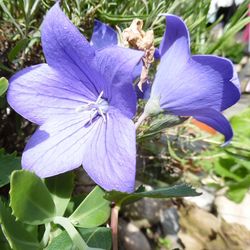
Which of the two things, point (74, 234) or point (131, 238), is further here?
point (131, 238)

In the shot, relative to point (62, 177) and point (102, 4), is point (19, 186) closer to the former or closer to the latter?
point (62, 177)

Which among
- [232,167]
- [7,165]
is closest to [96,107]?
[7,165]

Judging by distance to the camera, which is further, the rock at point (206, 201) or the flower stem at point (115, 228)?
the rock at point (206, 201)

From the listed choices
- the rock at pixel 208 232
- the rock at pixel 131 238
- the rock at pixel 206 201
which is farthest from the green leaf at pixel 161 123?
the rock at pixel 206 201

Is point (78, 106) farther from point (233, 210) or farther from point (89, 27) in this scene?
point (233, 210)

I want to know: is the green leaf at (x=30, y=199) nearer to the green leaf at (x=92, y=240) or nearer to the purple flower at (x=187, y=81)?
the green leaf at (x=92, y=240)
